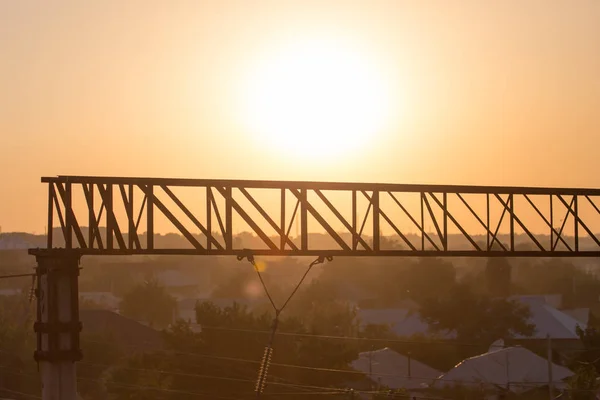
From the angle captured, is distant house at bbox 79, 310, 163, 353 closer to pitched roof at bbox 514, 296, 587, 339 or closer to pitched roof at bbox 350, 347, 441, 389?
pitched roof at bbox 350, 347, 441, 389

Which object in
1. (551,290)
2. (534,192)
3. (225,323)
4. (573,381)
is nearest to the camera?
(534,192)

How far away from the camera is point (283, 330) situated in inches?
2879

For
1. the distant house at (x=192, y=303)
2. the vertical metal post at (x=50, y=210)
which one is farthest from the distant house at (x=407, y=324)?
the vertical metal post at (x=50, y=210)

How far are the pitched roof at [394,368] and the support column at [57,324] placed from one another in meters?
49.3

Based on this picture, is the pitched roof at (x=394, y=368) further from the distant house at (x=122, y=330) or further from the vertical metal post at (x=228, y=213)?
the vertical metal post at (x=228, y=213)

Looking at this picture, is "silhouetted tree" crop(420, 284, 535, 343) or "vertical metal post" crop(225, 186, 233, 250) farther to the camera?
"silhouetted tree" crop(420, 284, 535, 343)

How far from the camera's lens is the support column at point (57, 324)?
2430 cm

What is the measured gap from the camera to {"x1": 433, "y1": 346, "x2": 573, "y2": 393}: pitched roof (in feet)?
212

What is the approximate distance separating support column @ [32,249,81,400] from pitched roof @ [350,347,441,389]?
49.3 meters

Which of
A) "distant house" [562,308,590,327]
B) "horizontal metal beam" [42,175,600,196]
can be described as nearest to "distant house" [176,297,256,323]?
"distant house" [562,308,590,327]

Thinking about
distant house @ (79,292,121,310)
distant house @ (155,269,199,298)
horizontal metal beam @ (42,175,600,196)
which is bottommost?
horizontal metal beam @ (42,175,600,196)

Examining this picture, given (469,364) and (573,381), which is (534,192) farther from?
(469,364)

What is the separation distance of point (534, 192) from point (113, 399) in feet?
144

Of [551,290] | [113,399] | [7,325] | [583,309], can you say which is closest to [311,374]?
[113,399]
